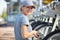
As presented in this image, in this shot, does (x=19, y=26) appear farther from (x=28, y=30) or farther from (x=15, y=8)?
(x=15, y=8)

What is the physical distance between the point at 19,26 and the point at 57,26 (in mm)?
975

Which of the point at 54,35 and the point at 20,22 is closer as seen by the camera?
the point at 20,22

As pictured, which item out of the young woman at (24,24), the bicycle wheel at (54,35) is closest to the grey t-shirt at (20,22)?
the young woman at (24,24)

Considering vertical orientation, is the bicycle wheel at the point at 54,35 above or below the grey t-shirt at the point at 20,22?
below

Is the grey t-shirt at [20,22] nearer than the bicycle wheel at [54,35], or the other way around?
the grey t-shirt at [20,22]

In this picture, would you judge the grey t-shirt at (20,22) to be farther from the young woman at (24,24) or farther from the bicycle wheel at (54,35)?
the bicycle wheel at (54,35)

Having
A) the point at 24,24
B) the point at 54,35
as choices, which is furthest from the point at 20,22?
the point at 54,35

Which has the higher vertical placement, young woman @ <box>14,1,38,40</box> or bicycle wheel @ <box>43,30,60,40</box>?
young woman @ <box>14,1,38,40</box>

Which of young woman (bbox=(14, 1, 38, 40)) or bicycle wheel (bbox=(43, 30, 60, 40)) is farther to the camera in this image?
bicycle wheel (bbox=(43, 30, 60, 40))

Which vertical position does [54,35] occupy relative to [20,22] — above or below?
below

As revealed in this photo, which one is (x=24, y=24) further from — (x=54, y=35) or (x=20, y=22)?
(x=54, y=35)

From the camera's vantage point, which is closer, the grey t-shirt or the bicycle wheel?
the grey t-shirt

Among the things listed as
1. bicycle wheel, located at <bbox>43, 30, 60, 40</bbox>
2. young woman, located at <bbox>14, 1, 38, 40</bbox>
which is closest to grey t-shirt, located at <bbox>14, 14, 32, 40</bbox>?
young woman, located at <bbox>14, 1, 38, 40</bbox>

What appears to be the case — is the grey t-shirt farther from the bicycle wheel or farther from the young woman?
the bicycle wheel
